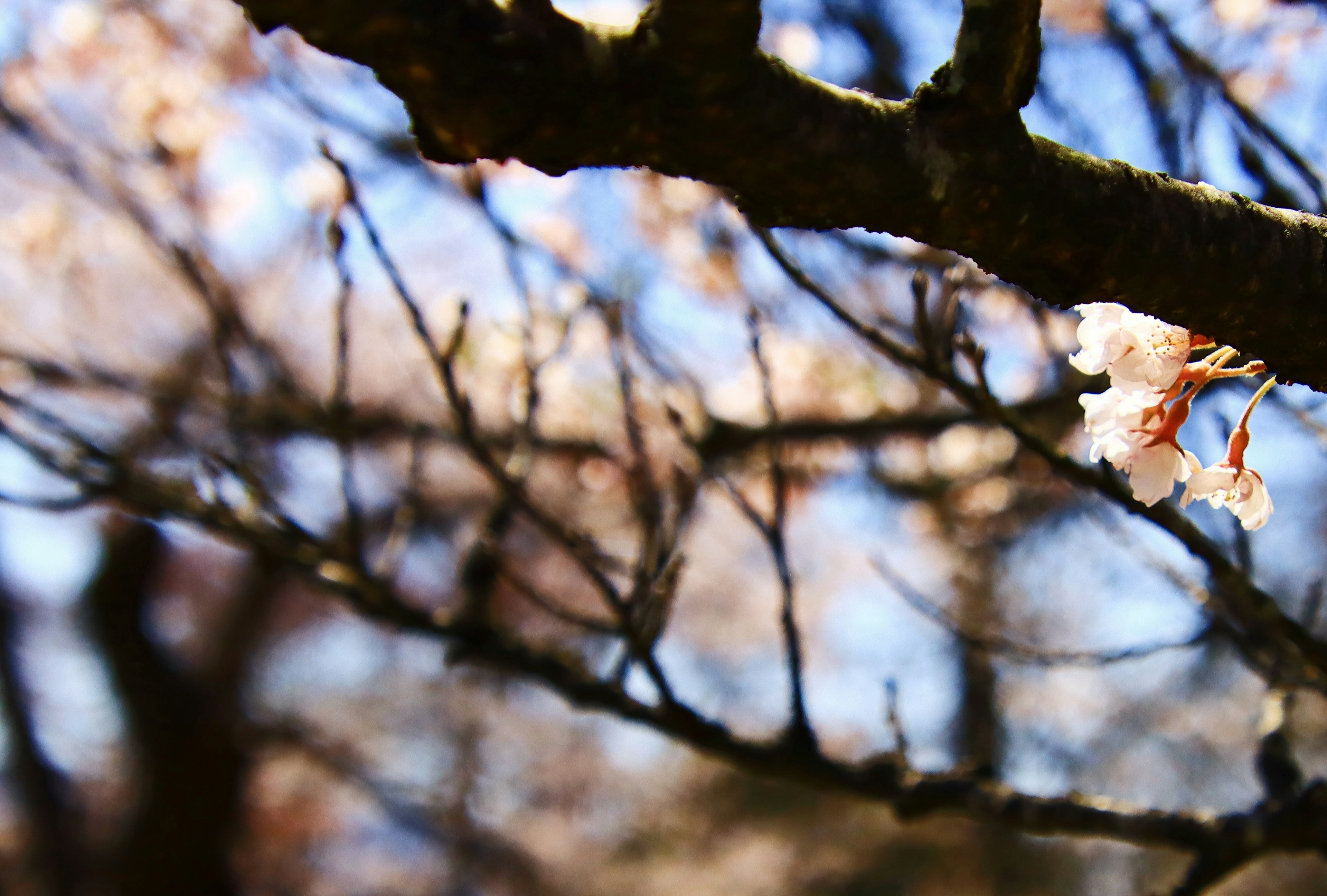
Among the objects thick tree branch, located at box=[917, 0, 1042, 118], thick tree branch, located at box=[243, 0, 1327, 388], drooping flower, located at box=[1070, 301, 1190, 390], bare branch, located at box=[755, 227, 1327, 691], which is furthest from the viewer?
bare branch, located at box=[755, 227, 1327, 691]

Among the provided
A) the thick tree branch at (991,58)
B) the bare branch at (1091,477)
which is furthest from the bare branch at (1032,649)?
the thick tree branch at (991,58)

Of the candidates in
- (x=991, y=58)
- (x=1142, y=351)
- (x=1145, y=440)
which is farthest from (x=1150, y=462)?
(x=991, y=58)

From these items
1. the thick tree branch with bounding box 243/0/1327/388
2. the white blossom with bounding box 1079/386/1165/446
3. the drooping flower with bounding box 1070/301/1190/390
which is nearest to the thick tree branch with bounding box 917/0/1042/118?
the thick tree branch with bounding box 243/0/1327/388

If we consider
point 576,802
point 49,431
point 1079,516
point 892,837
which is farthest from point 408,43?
point 576,802

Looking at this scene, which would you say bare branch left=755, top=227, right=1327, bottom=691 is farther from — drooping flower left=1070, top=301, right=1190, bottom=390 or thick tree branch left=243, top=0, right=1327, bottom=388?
thick tree branch left=243, top=0, right=1327, bottom=388

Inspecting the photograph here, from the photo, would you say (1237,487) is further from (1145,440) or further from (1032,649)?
(1032,649)

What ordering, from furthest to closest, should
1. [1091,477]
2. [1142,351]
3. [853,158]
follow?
[1091,477]
[1142,351]
[853,158]

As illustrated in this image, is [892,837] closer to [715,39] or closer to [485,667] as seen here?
[485,667]
